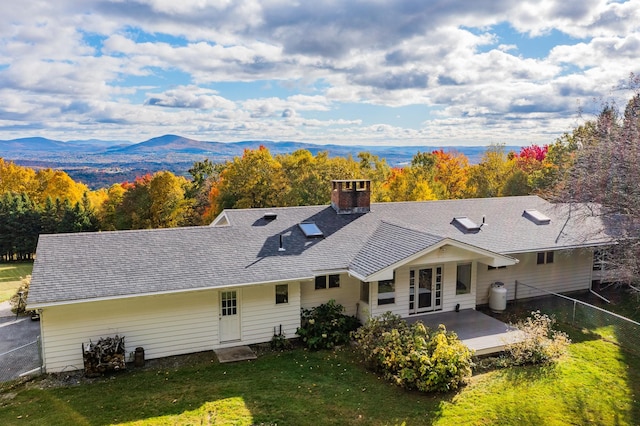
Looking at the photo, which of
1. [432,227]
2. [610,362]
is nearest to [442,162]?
[432,227]

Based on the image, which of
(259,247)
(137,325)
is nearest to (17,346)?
(137,325)

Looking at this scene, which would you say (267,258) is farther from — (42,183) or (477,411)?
(42,183)

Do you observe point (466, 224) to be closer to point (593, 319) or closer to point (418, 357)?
point (593, 319)

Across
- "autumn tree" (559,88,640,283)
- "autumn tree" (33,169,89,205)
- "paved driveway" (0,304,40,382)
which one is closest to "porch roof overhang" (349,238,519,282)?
"autumn tree" (559,88,640,283)

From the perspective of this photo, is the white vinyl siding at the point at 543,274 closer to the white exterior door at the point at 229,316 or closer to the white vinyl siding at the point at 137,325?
the white exterior door at the point at 229,316

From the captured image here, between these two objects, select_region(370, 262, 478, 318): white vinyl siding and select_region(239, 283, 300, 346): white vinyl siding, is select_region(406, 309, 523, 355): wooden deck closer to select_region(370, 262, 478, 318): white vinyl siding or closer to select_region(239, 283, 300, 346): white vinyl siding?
select_region(370, 262, 478, 318): white vinyl siding
